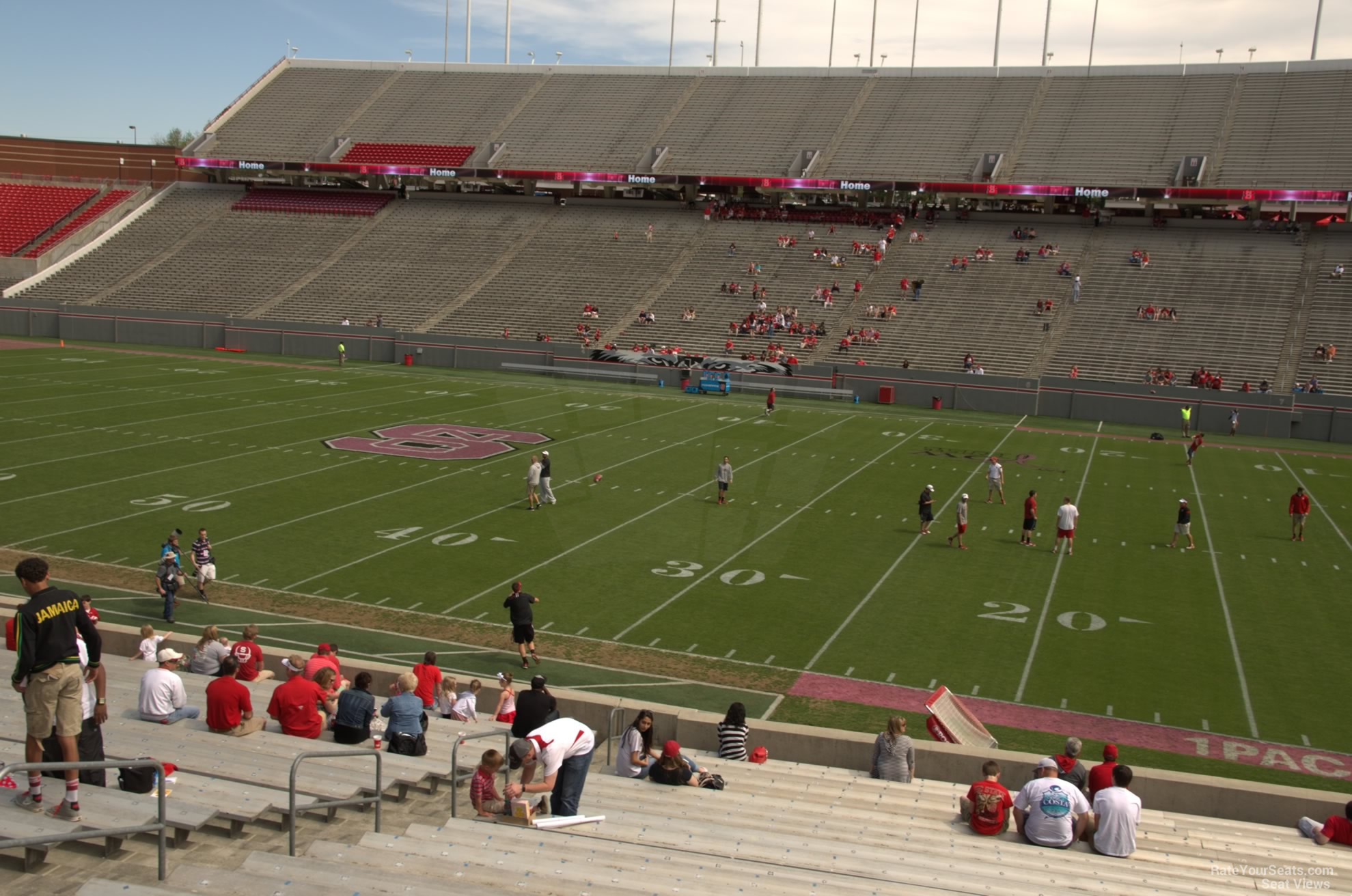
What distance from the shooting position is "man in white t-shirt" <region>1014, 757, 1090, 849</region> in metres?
8.89

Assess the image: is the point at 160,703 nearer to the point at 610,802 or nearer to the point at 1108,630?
the point at 610,802

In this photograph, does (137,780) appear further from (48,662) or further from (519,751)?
(519,751)

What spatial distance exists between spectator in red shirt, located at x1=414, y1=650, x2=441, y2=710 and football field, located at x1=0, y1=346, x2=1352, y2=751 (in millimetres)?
3458

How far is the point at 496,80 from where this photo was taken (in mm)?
77125

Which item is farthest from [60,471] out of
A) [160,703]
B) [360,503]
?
[160,703]

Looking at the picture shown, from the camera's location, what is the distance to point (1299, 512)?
23.2m

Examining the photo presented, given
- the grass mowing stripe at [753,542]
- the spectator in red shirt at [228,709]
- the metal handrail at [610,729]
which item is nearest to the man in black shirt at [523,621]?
the grass mowing stripe at [753,542]

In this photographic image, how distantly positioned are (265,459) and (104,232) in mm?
49441

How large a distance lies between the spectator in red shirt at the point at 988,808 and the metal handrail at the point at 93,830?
6143 mm

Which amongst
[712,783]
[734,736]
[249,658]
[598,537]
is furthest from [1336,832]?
[598,537]

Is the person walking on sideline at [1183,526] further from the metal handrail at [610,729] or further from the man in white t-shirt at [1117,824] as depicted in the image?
the man in white t-shirt at [1117,824]

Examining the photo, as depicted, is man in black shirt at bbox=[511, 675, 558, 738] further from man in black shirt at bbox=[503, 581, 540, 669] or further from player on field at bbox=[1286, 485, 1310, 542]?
player on field at bbox=[1286, 485, 1310, 542]

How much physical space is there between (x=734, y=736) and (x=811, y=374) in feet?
121

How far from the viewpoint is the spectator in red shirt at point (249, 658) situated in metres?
12.3
